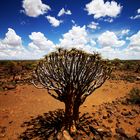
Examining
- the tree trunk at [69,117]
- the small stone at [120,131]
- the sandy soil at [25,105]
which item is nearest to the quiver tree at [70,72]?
the tree trunk at [69,117]

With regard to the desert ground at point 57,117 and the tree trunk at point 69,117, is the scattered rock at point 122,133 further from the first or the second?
the tree trunk at point 69,117

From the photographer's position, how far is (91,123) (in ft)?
23.1

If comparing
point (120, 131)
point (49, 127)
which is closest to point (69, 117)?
point (49, 127)

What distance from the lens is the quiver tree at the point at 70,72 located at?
19.7 ft

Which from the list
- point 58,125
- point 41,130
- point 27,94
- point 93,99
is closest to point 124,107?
point 93,99

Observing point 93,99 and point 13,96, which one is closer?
point 93,99

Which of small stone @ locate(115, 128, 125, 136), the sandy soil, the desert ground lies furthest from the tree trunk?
the sandy soil

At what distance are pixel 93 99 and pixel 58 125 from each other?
446 cm

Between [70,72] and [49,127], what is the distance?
235 centimetres

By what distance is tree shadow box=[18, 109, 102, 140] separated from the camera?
6129mm

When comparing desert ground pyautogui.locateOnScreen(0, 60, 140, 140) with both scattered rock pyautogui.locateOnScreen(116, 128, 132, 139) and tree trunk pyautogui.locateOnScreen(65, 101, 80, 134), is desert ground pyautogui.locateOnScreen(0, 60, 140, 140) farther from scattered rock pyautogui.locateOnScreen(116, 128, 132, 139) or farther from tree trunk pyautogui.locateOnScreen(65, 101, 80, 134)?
tree trunk pyautogui.locateOnScreen(65, 101, 80, 134)

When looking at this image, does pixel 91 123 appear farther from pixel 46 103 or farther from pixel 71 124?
pixel 46 103

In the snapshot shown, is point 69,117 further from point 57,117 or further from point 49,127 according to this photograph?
point 57,117

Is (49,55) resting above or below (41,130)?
above
